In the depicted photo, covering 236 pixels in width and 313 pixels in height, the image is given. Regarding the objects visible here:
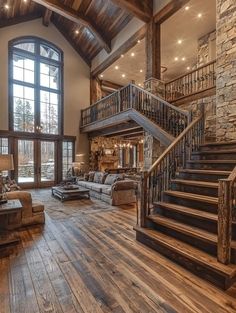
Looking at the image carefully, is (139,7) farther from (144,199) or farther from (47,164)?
(47,164)

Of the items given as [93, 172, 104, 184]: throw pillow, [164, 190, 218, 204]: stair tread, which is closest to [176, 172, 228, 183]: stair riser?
[164, 190, 218, 204]: stair tread

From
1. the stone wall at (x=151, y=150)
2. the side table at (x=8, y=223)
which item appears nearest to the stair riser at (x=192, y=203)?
the side table at (x=8, y=223)

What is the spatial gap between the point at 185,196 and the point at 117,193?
9.58 feet

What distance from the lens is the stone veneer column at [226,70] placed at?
475 cm

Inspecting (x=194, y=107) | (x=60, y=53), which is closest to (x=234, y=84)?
(x=194, y=107)

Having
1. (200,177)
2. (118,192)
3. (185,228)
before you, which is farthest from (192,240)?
(118,192)

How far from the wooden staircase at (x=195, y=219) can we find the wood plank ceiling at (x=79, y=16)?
655 centimetres

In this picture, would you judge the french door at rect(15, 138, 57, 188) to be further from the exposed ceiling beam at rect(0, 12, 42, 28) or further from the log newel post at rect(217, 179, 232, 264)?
the log newel post at rect(217, 179, 232, 264)

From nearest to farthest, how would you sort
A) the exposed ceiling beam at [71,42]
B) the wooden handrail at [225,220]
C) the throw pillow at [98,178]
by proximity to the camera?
1. the wooden handrail at [225,220]
2. the throw pillow at [98,178]
3. the exposed ceiling beam at [71,42]

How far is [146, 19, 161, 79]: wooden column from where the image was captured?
6.84 metres

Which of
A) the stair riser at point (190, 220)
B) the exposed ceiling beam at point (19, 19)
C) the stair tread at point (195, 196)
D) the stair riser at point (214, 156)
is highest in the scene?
the exposed ceiling beam at point (19, 19)

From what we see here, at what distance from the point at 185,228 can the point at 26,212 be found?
10.0 ft

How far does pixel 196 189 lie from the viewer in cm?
340

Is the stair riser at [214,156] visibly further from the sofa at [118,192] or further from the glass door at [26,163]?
the glass door at [26,163]
